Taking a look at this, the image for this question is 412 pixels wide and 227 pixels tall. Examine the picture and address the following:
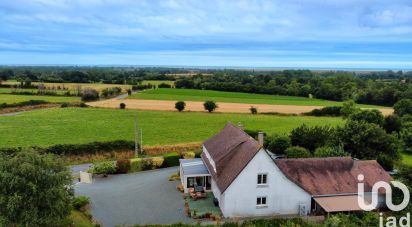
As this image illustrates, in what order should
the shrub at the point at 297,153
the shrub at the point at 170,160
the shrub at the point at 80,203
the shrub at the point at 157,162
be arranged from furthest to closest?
the shrub at the point at 170,160 < the shrub at the point at 157,162 < the shrub at the point at 297,153 < the shrub at the point at 80,203

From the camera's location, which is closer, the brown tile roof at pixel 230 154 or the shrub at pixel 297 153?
the brown tile roof at pixel 230 154

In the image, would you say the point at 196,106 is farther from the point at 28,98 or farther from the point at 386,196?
the point at 386,196

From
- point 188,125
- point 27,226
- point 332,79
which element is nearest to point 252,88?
point 332,79

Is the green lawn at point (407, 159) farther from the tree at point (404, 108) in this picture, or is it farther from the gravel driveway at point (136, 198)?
the gravel driveway at point (136, 198)

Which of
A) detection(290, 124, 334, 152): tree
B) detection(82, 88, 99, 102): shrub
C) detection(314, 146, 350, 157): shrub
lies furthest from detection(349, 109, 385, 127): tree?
detection(82, 88, 99, 102): shrub

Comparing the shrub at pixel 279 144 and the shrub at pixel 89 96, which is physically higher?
the shrub at pixel 89 96

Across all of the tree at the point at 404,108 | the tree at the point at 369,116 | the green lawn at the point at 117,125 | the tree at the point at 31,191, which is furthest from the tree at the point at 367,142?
the tree at the point at 404,108

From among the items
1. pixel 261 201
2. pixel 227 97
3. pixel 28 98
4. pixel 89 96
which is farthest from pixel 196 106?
pixel 261 201
